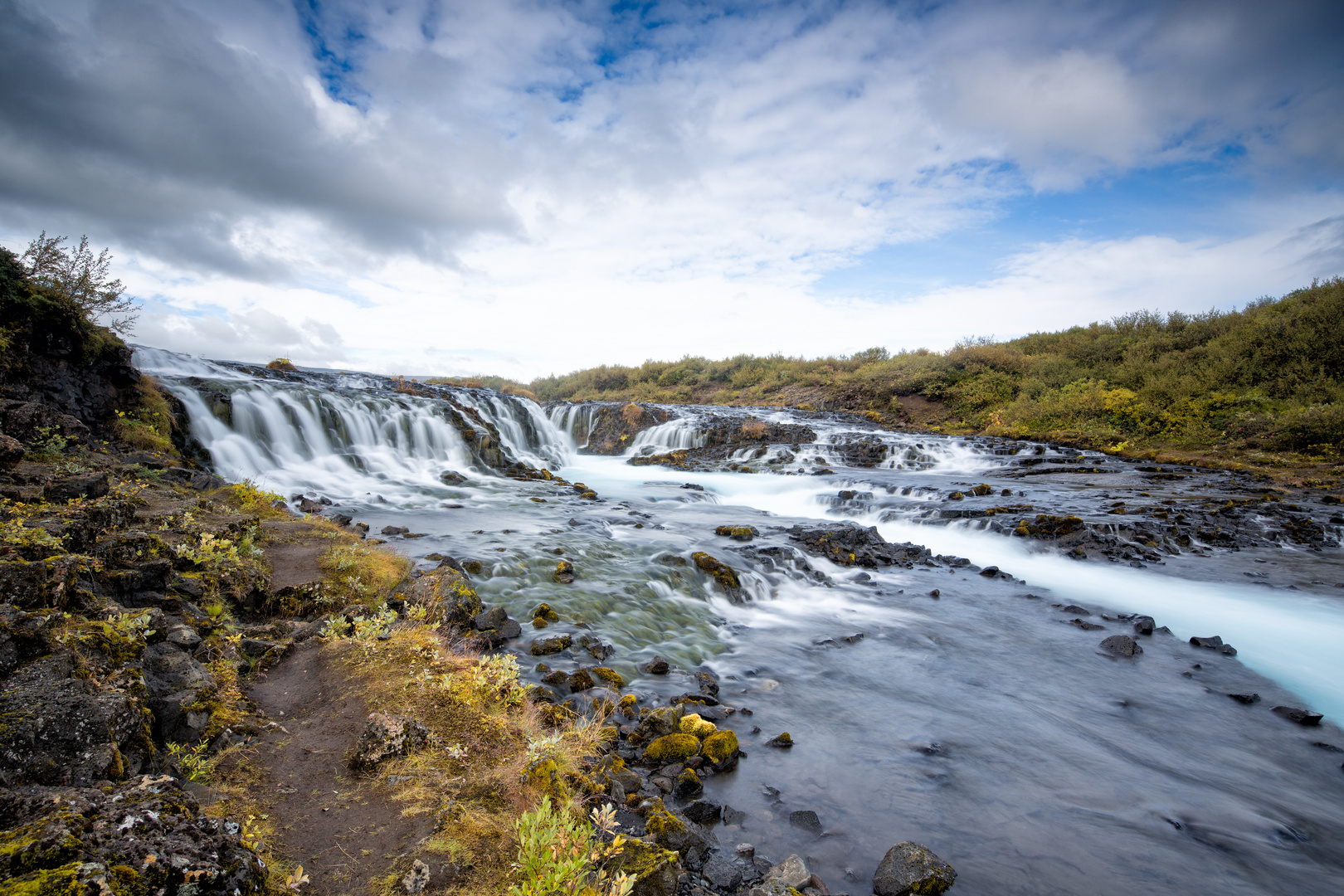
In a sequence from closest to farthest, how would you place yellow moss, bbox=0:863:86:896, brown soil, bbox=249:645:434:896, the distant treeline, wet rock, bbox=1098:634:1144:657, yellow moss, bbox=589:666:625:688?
yellow moss, bbox=0:863:86:896 → brown soil, bbox=249:645:434:896 → yellow moss, bbox=589:666:625:688 → wet rock, bbox=1098:634:1144:657 → the distant treeline

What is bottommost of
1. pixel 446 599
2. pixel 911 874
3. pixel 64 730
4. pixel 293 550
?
pixel 911 874

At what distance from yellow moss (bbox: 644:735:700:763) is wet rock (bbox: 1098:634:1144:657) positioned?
6.67 meters

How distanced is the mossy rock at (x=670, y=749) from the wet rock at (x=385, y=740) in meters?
1.88

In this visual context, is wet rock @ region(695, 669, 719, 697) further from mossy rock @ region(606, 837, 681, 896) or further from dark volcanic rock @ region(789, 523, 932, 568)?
dark volcanic rock @ region(789, 523, 932, 568)

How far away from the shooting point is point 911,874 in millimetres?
3549

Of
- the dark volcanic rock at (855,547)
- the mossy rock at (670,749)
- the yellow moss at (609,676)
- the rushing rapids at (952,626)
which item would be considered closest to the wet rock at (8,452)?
the rushing rapids at (952,626)

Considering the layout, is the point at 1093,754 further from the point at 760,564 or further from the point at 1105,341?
the point at 1105,341

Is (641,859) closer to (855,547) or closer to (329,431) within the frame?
(855,547)

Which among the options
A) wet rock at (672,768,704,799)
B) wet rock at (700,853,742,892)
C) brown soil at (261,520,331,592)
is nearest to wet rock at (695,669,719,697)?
wet rock at (672,768,704,799)

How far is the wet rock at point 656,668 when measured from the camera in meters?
6.23

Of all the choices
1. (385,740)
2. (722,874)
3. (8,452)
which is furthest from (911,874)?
(8,452)

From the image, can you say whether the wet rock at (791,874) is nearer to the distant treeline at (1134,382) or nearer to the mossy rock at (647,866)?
the mossy rock at (647,866)

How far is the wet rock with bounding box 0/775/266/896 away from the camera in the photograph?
1.60 meters

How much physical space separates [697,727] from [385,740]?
262 centimetres
